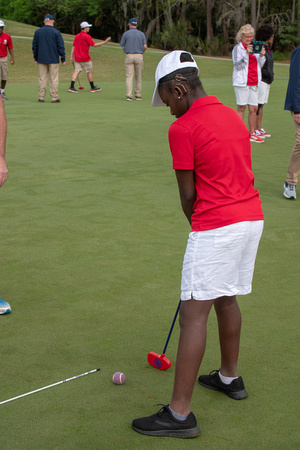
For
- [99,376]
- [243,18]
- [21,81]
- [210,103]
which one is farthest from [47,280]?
[243,18]

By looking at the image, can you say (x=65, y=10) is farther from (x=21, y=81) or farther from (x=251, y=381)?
(x=251, y=381)

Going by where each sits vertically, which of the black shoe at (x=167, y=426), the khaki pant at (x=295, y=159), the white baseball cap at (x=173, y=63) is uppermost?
the white baseball cap at (x=173, y=63)

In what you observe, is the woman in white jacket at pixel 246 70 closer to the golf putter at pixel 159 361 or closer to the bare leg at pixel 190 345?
the golf putter at pixel 159 361

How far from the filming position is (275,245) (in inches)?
250

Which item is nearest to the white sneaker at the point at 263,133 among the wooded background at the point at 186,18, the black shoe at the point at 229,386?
the black shoe at the point at 229,386

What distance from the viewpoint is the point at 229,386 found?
3.57 metres

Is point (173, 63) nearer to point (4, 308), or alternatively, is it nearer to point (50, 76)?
point (4, 308)

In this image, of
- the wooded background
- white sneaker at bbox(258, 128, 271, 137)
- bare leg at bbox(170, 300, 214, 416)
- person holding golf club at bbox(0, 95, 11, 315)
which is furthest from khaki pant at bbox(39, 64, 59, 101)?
the wooded background

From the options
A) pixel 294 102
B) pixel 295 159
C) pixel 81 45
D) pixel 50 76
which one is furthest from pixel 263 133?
pixel 81 45

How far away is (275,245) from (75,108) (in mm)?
11795

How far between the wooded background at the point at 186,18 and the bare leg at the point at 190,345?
4325 centimetres

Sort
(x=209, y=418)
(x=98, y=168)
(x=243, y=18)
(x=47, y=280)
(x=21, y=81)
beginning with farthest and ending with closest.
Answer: (x=243, y=18), (x=21, y=81), (x=98, y=168), (x=47, y=280), (x=209, y=418)

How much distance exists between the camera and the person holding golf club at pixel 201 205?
299cm

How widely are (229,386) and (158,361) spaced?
0.51 metres
